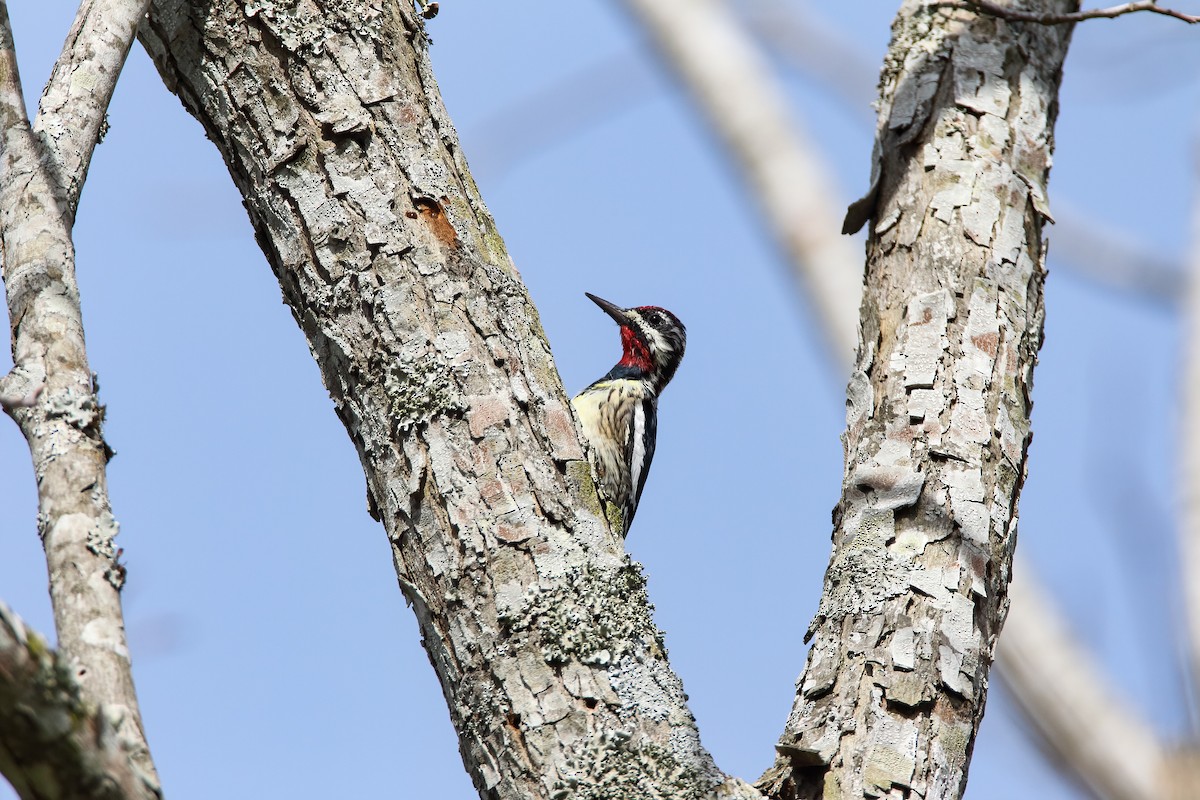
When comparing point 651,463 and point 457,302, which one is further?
point 651,463

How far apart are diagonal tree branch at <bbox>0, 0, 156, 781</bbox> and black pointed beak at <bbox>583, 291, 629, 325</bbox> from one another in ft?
15.5

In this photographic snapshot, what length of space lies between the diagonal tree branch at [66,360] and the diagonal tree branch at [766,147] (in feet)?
7.45

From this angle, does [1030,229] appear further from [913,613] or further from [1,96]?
[1,96]

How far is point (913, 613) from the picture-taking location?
7.57ft

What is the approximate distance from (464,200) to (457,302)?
0.85ft

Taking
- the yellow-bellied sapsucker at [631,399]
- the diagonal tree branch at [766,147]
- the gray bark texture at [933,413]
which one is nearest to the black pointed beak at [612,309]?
the yellow-bellied sapsucker at [631,399]

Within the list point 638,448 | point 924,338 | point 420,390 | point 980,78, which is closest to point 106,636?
point 420,390

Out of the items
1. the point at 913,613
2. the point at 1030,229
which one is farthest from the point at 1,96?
the point at 1030,229

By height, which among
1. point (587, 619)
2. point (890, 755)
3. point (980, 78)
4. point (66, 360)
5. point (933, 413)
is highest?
point (980, 78)

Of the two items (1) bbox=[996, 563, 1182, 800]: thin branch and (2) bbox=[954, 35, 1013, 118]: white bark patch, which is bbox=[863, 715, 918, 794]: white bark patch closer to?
(1) bbox=[996, 563, 1182, 800]: thin branch

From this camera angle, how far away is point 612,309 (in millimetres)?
6840

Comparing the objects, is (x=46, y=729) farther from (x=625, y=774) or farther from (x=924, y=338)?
(x=924, y=338)

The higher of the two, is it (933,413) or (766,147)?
(766,147)

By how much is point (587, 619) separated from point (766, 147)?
257 cm
